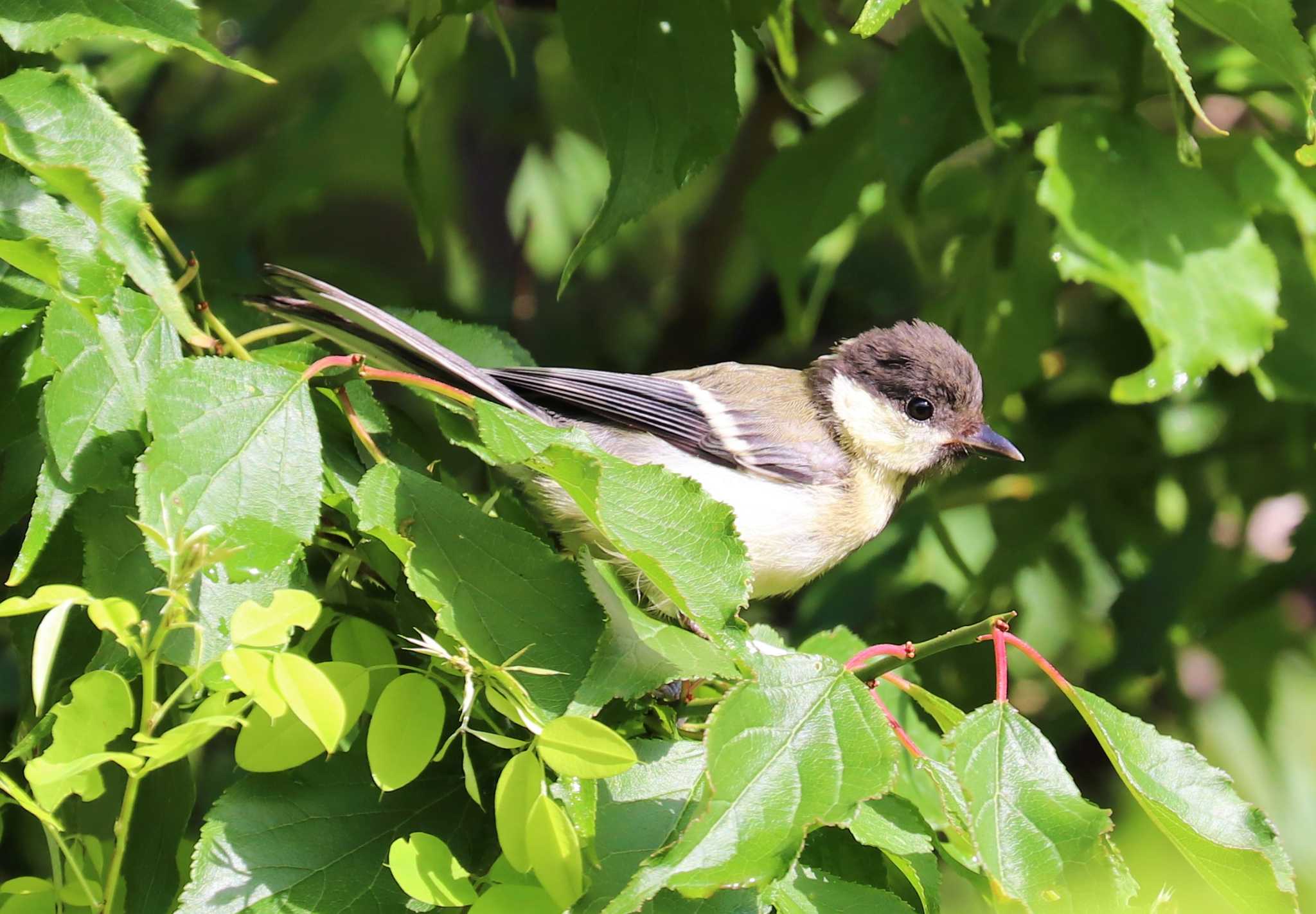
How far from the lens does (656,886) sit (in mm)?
1168

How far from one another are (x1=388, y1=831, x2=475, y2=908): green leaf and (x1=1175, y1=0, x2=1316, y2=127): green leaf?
1448 millimetres

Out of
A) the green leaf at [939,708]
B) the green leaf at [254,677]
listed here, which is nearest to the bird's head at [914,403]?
the green leaf at [939,708]

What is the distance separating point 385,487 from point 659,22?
0.86 metres

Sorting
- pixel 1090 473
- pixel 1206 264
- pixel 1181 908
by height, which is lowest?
pixel 1090 473

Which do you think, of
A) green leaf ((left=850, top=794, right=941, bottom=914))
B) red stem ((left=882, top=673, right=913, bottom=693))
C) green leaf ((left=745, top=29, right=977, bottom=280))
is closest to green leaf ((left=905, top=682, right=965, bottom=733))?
red stem ((left=882, top=673, right=913, bottom=693))

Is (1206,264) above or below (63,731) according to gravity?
above

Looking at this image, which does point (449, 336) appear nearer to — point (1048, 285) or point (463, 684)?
point (463, 684)

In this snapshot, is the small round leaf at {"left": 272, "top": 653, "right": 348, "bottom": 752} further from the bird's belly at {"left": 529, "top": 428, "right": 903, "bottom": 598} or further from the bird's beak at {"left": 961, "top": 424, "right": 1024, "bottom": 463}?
the bird's beak at {"left": 961, "top": 424, "right": 1024, "bottom": 463}

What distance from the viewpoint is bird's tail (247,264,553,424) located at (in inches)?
72.7

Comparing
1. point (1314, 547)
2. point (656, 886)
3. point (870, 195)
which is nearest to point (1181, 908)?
point (656, 886)

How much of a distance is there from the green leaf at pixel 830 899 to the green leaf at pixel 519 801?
0.30m

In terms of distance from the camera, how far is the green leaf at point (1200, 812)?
1.37 m

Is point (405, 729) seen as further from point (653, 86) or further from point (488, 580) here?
A: point (653, 86)

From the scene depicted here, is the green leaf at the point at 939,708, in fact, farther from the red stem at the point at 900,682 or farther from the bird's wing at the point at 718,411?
the bird's wing at the point at 718,411
